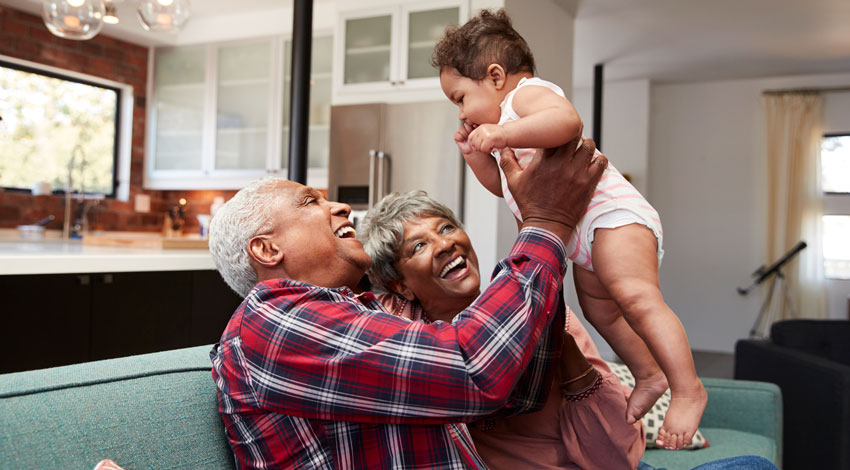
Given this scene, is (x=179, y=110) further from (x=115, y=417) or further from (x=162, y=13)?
(x=115, y=417)

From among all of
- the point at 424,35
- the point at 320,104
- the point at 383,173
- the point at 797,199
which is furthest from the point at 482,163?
the point at 797,199

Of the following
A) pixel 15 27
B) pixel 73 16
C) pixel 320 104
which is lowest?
pixel 73 16

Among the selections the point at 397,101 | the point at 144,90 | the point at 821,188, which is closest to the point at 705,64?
the point at 821,188

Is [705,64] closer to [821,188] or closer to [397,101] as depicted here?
[821,188]

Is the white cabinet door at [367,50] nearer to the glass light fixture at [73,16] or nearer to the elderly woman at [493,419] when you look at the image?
the glass light fixture at [73,16]

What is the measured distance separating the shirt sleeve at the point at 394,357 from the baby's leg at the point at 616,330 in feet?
1.18

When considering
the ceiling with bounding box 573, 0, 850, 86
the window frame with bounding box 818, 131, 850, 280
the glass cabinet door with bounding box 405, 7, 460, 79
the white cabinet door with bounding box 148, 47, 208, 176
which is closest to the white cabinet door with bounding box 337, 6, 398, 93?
the glass cabinet door with bounding box 405, 7, 460, 79

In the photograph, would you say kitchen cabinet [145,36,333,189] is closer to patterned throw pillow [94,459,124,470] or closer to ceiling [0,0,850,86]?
ceiling [0,0,850,86]

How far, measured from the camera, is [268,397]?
105 centimetres

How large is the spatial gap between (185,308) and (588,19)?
13.6 feet

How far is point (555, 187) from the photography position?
1181mm

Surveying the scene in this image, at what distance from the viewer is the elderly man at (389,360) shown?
3.28ft

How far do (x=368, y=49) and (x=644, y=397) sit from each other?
3870 mm

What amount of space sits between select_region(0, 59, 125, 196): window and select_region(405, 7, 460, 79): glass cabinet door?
126 inches
